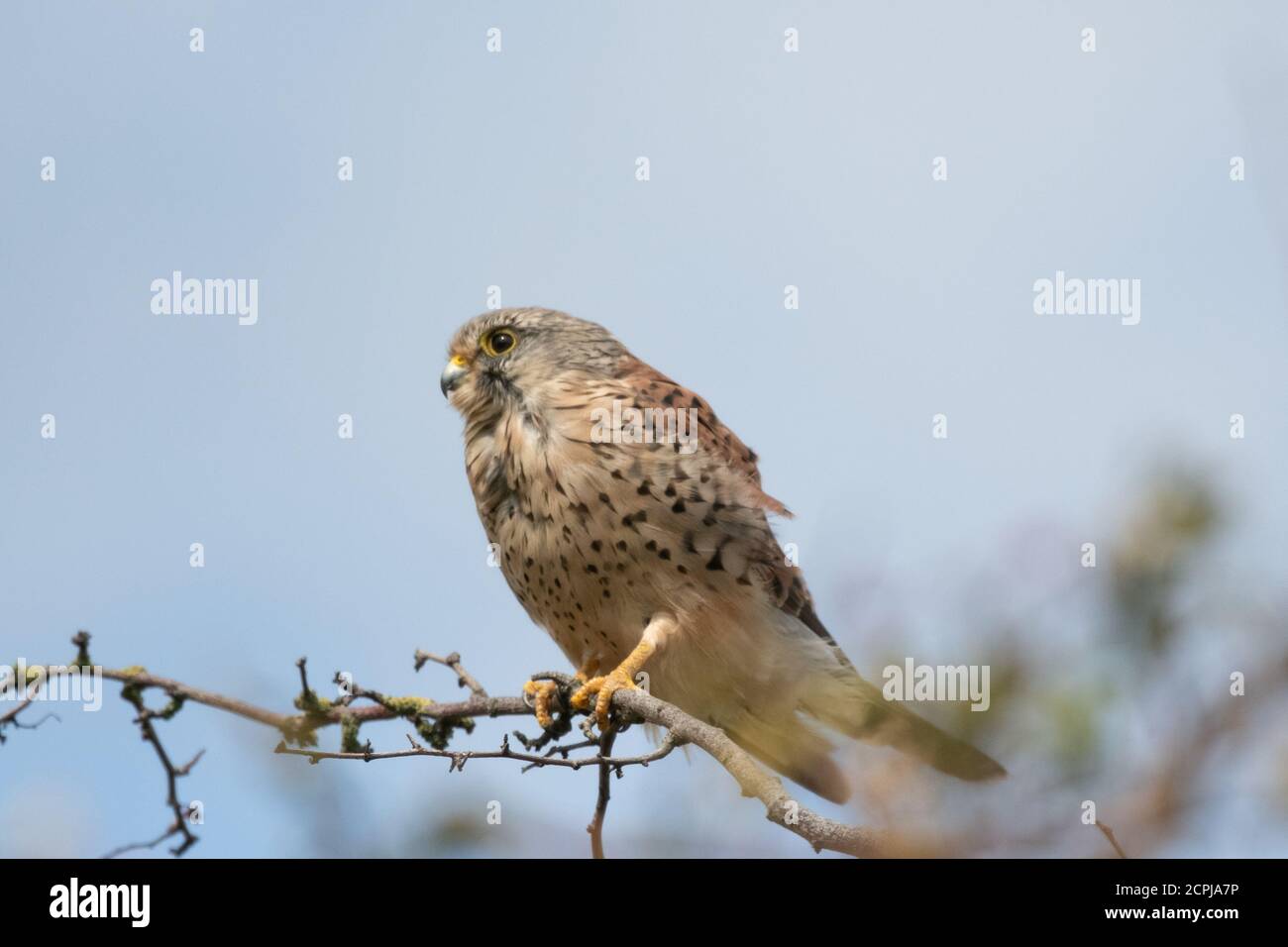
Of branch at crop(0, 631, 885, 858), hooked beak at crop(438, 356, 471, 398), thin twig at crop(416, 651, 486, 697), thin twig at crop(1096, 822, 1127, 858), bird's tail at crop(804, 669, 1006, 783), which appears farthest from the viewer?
hooked beak at crop(438, 356, 471, 398)

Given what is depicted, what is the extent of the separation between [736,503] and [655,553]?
338mm

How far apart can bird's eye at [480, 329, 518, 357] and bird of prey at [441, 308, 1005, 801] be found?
12cm

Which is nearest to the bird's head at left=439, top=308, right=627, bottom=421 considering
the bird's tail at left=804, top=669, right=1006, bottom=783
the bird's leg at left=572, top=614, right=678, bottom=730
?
the bird's leg at left=572, top=614, right=678, bottom=730

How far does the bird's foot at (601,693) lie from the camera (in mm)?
3576

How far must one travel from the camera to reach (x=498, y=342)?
4527mm

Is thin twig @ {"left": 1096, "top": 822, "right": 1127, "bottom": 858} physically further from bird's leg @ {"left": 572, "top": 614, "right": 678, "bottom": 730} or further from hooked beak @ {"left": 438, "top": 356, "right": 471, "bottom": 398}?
hooked beak @ {"left": 438, "top": 356, "right": 471, "bottom": 398}

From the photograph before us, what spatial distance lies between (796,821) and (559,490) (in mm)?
1964

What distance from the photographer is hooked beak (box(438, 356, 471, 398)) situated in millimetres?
4496

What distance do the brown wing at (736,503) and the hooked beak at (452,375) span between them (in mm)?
560

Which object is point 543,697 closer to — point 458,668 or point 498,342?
point 458,668

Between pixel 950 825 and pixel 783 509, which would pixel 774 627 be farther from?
pixel 950 825

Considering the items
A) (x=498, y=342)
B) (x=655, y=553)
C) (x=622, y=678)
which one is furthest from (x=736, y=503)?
(x=498, y=342)

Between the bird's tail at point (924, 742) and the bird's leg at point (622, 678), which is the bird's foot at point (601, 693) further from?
the bird's tail at point (924, 742)
